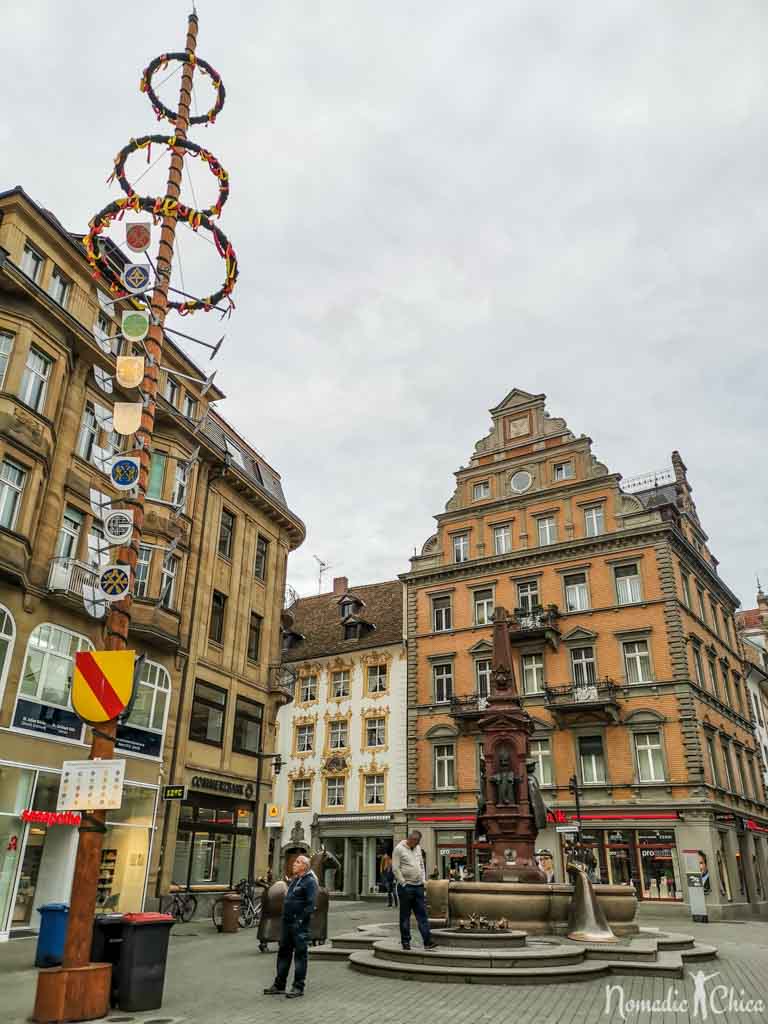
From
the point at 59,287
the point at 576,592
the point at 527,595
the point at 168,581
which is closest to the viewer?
the point at 59,287

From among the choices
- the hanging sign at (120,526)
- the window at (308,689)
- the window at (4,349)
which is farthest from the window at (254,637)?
the hanging sign at (120,526)

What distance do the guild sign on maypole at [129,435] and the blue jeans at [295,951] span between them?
87.8 inches

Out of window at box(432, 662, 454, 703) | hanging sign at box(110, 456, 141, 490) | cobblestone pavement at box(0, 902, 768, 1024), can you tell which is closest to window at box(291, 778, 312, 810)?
window at box(432, 662, 454, 703)

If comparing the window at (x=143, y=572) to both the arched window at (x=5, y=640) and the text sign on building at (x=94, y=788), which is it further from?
the text sign on building at (x=94, y=788)

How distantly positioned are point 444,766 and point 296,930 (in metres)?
29.0

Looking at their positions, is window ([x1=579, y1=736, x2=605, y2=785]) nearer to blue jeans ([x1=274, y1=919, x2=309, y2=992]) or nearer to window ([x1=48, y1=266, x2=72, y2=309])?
blue jeans ([x1=274, y1=919, x2=309, y2=992])

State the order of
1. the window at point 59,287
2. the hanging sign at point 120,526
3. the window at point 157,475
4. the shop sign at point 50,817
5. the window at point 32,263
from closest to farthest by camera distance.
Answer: the hanging sign at point 120,526, the shop sign at point 50,817, the window at point 32,263, the window at point 59,287, the window at point 157,475

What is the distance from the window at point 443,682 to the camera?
38.8 meters

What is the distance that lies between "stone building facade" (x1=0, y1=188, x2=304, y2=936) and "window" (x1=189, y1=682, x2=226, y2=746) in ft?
0.21

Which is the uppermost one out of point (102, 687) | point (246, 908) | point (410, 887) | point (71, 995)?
point (102, 687)

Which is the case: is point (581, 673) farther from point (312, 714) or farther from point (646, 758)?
point (312, 714)

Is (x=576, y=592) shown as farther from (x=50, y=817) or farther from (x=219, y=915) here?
(x=50, y=817)

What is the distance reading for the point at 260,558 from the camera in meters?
30.4

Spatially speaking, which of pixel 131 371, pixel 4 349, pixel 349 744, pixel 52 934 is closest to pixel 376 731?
pixel 349 744
